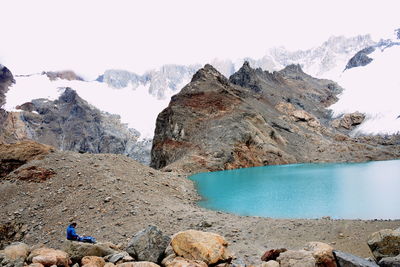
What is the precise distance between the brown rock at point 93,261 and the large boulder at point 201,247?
2.45m

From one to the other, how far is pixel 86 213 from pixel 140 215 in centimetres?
369

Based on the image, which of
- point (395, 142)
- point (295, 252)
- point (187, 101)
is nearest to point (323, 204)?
point (295, 252)

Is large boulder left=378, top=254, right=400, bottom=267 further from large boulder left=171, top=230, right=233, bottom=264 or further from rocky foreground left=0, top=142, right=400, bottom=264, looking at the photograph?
large boulder left=171, top=230, right=233, bottom=264

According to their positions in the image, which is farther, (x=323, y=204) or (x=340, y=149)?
(x=340, y=149)

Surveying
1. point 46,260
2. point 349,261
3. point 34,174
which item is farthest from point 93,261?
point 34,174

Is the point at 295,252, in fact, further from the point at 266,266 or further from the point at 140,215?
the point at 140,215

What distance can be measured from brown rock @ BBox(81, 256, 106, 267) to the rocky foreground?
371 centimetres

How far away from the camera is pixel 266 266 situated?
412 inches

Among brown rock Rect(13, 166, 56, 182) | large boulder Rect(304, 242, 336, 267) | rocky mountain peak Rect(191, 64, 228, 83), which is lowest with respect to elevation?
brown rock Rect(13, 166, 56, 182)

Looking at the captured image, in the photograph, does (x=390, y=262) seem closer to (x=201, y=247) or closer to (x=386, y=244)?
(x=386, y=244)

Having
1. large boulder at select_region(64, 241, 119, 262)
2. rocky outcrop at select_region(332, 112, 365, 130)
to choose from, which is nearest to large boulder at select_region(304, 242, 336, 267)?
large boulder at select_region(64, 241, 119, 262)

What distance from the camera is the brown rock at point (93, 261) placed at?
1058 cm

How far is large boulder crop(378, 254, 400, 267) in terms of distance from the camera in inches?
400

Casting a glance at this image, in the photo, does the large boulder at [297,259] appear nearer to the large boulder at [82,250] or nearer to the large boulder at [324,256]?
the large boulder at [324,256]
